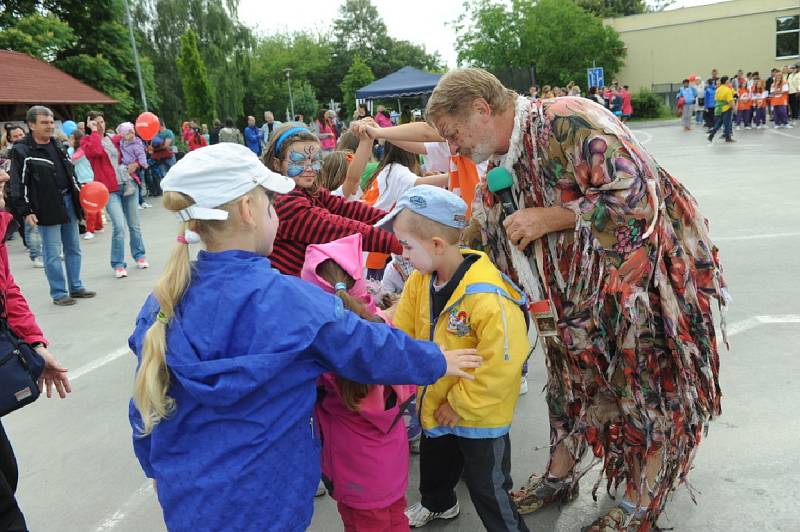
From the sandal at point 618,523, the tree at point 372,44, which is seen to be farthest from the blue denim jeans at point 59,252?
the tree at point 372,44

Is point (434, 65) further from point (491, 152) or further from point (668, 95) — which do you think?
point (491, 152)

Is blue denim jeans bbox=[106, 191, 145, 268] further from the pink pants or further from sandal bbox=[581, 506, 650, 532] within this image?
sandal bbox=[581, 506, 650, 532]

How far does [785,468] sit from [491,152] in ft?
6.71

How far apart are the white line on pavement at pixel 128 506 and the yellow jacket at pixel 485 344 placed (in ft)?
5.92

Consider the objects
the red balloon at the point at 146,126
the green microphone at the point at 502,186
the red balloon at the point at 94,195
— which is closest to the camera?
the green microphone at the point at 502,186

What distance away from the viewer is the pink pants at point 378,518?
2.30 metres

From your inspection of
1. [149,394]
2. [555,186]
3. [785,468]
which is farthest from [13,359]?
[785,468]

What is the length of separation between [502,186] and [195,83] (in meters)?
35.5

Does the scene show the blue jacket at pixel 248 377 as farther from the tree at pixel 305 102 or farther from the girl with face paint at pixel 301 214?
the tree at pixel 305 102

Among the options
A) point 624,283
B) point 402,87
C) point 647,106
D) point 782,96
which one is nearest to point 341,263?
point 624,283

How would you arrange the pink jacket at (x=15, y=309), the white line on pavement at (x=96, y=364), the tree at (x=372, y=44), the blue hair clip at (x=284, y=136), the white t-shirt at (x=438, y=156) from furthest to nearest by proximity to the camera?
the tree at (x=372, y=44) < the white line on pavement at (x=96, y=364) < the white t-shirt at (x=438, y=156) < the blue hair clip at (x=284, y=136) < the pink jacket at (x=15, y=309)

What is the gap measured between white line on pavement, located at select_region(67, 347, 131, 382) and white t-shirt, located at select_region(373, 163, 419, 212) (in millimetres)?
2848

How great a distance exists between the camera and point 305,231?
9.31 feet

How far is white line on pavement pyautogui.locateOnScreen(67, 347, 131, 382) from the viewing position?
16.7 feet
